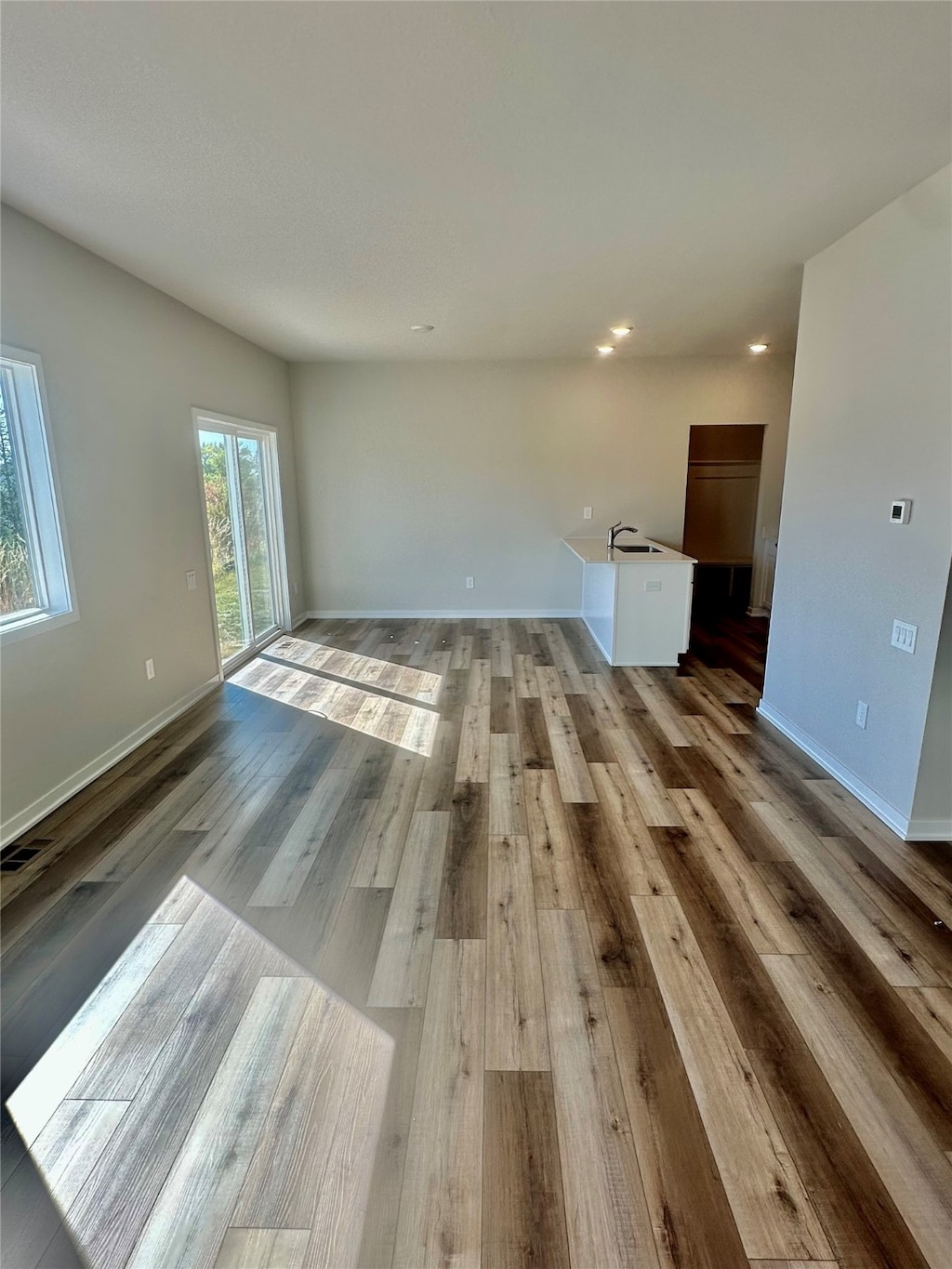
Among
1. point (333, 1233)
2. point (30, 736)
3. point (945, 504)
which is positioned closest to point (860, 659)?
point (945, 504)

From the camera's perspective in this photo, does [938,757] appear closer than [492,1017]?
No

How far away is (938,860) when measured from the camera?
2.46 m

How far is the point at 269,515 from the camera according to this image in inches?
236

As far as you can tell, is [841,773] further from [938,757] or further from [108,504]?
[108,504]

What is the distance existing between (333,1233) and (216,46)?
2900 millimetres

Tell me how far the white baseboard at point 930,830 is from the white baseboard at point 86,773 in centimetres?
387

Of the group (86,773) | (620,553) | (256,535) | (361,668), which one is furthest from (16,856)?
(620,553)

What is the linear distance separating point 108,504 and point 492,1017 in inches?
125

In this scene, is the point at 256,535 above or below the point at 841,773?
above

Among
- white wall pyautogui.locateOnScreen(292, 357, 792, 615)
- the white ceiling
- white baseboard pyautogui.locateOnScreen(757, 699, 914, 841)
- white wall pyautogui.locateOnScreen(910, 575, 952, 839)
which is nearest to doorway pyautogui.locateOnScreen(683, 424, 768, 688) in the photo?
white wall pyautogui.locateOnScreen(292, 357, 792, 615)

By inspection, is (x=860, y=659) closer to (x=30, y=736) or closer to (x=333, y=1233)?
(x=333, y=1233)

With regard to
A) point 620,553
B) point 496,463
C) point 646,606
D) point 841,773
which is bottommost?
point 841,773

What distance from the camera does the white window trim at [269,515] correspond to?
4.46 meters

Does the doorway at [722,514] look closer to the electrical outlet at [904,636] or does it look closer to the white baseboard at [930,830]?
the electrical outlet at [904,636]
